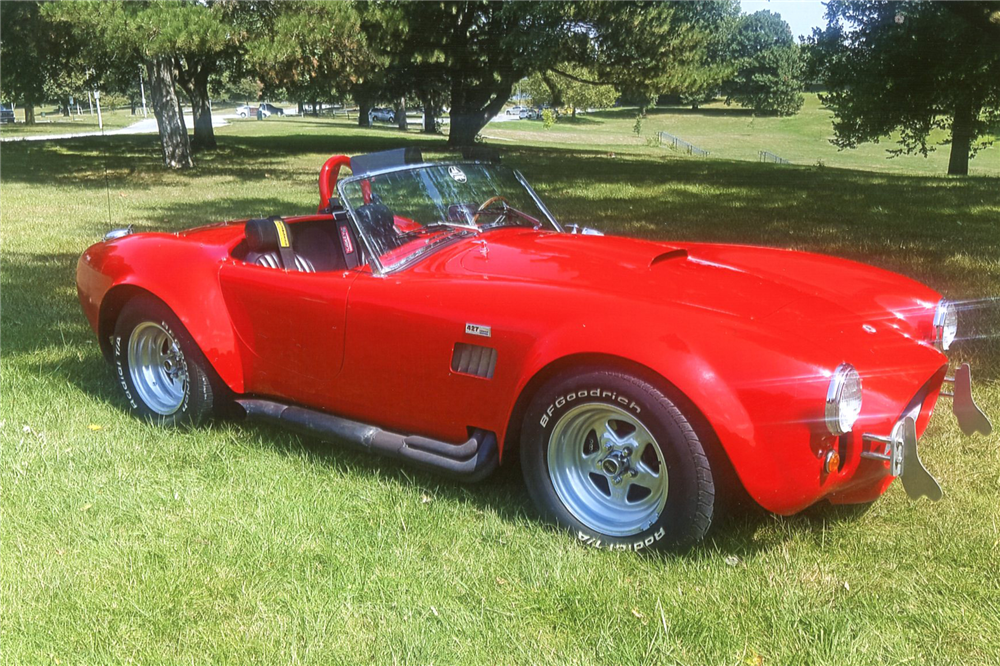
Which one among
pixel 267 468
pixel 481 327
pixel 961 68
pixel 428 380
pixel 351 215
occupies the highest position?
pixel 961 68

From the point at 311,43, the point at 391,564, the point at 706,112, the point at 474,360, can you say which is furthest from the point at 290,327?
the point at 706,112

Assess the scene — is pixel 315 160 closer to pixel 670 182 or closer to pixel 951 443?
pixel 670 182

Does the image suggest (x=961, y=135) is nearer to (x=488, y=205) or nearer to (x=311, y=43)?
(x=311, y=43)

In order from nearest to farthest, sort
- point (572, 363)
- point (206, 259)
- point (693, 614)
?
point (693, 614), point (572, 363), point (206, 259)

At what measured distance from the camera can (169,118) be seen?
2186 cm

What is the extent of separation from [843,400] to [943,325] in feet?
4.13

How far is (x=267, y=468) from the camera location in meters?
3.95

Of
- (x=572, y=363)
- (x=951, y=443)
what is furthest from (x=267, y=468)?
(x=951, y=443)

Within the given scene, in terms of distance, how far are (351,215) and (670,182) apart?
44.3 ft

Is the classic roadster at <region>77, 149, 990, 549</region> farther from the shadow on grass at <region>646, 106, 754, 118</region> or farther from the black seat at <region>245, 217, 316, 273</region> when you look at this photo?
the shadow on grass at <region>646, 106, 754, 118</region>

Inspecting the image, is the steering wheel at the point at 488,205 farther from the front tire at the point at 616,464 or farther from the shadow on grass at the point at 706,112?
the shadow on grass at the point at 706,112

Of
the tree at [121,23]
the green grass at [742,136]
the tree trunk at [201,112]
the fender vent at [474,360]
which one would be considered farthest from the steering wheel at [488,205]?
the tree trunk at [201,112]

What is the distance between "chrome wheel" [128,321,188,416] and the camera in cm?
450

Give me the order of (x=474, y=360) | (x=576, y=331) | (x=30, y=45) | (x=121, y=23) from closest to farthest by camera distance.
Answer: (x=576, y=331)
(x=474, y=360)
(x=121, y=23)
(x=30, y=45)
